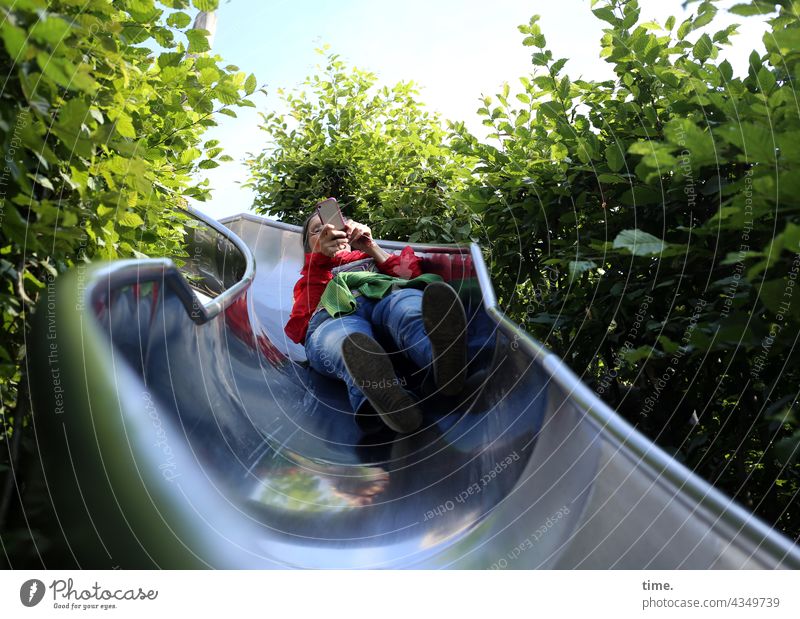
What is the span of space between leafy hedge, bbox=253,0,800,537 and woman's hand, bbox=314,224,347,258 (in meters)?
0.59

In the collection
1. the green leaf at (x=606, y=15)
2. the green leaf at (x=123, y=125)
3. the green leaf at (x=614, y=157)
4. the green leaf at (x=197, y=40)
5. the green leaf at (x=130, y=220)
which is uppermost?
the green leaf at (x=606, y=15)

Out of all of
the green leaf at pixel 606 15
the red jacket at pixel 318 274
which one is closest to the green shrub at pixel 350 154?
the red jacket at pixel 318 274

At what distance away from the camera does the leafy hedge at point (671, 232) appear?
883 millimetres

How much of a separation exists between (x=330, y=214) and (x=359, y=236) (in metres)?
0.16

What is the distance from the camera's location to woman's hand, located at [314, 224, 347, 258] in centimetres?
242

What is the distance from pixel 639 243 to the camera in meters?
1.01

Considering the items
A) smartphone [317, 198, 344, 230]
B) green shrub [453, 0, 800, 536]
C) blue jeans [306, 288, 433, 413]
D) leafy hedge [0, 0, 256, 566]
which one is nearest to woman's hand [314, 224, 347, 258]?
smartphone [317, 198, 344, 230]

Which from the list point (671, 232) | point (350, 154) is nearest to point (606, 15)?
point (671, 232)

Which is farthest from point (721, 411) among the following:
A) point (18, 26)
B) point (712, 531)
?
point (18, 26)

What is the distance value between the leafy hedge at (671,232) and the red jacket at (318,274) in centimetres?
38

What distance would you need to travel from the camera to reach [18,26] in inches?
28.0

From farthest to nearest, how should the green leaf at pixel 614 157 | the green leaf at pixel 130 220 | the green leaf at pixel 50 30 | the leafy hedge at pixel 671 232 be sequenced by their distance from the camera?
the green leaf at pixel 614 157 → the green leaf at pixel 130 220 → the leafy hedge at pixel 671 232 → the green leaf at pixel 50 30

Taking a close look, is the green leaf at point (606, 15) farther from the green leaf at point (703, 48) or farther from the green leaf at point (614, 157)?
the green leaf at point (614, 157)

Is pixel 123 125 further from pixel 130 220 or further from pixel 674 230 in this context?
pixel 674 230
